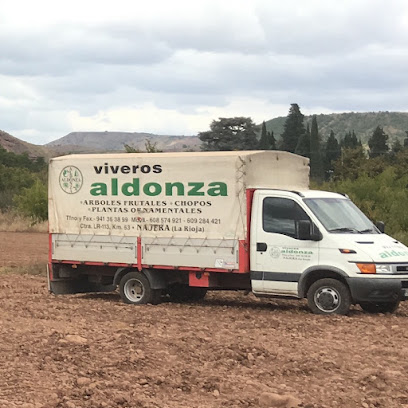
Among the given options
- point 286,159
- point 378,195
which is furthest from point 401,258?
point 378,195

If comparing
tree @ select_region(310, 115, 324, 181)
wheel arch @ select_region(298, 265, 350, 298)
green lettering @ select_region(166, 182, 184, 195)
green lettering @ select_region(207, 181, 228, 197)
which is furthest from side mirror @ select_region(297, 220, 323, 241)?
tree @ select_region(310, 115, 324, 181)

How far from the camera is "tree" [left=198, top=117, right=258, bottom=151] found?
60.4 m

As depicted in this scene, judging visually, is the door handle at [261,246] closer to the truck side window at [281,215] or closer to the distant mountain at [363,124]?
the truck side window at [281,215]

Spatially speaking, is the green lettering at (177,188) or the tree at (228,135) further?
the tree at (228,135)

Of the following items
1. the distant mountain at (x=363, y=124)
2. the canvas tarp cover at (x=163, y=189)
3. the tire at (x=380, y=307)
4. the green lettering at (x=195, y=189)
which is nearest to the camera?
the tire at (x=380, y=307)

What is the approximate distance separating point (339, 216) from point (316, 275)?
113 centimetres

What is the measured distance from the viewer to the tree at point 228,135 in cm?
6044

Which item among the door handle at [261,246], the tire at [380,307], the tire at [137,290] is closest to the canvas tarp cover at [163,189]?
the door handle at [261,246]

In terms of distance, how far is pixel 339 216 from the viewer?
43.0 feet

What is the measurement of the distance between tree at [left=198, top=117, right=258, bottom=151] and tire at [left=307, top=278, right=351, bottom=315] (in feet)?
154

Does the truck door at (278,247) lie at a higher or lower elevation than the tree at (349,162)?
lower

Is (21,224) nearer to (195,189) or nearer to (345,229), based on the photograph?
(195,189)

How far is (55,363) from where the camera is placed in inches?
330

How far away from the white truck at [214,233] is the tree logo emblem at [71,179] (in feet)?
0.06
